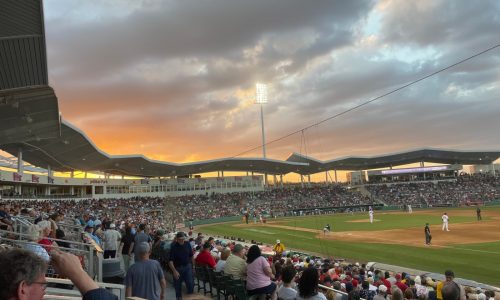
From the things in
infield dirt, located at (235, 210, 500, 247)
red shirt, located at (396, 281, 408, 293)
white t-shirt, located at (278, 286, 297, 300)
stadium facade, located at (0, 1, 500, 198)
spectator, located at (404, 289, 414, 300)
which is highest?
stadium facade, located at (0, 1, 500, 198)

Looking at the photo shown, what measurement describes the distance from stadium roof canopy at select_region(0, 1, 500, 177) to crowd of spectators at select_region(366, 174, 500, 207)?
603 cm

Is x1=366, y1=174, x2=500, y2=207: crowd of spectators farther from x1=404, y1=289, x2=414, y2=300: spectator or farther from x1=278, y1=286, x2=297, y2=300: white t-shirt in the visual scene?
x1=278, y1=286, x2=297, y2=300: white t-shirt

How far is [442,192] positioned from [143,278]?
80383 mm

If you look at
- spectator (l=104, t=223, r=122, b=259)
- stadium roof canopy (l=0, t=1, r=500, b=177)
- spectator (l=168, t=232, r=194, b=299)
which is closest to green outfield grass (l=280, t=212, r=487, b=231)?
stadium roof canopy (l=0, t=1, r=500, b=177)

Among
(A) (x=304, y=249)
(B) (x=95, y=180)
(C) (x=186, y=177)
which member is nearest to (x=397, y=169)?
(C) (x=186, y=177)

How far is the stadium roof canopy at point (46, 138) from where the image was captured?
14.3 m

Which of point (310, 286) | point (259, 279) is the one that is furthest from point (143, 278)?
point (310, 286)

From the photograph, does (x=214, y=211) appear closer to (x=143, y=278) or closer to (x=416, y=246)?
(x=416, y=246)

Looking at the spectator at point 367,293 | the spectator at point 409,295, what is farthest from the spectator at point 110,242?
the spectator at point 409,295

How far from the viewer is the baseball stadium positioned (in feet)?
32.6

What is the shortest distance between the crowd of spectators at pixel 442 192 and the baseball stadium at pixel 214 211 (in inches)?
14.9

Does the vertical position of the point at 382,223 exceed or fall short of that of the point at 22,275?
it falls short

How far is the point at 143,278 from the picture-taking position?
6.29m

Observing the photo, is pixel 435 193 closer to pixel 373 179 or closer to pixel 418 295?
pixel 373 179
